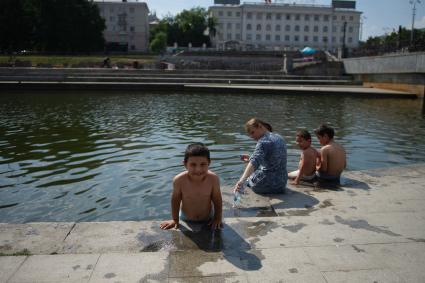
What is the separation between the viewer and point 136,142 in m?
11.0

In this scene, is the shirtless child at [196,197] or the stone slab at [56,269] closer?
the stone slab at [56,269]

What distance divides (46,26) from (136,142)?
62048 millimetres

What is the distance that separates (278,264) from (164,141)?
317 inches

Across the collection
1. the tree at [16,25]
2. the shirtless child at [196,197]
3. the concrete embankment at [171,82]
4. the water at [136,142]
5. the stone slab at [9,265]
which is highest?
the tree at [16,25]

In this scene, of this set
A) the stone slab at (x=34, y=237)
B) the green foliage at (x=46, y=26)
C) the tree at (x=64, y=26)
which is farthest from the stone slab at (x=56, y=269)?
the tree at (x=64, y=26)

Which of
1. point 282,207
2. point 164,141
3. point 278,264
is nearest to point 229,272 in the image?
point 278,264

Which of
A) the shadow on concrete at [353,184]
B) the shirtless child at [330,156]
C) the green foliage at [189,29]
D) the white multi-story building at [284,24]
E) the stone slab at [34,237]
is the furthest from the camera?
the white multi-story building at [284,24]

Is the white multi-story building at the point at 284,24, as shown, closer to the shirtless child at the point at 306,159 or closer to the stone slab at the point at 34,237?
the shirtless child at the point at 306,159

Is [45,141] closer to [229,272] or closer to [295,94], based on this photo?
[229,272]

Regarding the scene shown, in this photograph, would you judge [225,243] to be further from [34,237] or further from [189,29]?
[189,29]

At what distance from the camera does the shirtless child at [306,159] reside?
6.60 m

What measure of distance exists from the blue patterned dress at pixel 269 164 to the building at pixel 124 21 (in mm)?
100316

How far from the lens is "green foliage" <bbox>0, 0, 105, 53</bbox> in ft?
199

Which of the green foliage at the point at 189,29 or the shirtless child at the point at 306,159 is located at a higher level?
the green foliage at the point at 189,29
